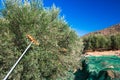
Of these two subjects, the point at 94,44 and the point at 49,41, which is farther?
the point at 94,44

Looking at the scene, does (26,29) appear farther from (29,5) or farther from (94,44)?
(94,44)

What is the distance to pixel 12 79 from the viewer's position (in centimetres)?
1902

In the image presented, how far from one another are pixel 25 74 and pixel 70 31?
7.52 metres

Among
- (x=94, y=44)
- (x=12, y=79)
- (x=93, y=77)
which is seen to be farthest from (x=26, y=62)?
(x=94, y=44)

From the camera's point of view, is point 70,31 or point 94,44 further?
point 94,44

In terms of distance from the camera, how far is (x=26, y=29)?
18.7 meters

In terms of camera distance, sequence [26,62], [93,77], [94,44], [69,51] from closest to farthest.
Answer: [26,62] → [69,51] → [93,77] → [94,44]

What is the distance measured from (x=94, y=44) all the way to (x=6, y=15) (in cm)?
6275

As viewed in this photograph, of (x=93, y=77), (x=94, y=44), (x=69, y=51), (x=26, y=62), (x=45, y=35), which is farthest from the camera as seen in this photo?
(x=94, y=44)

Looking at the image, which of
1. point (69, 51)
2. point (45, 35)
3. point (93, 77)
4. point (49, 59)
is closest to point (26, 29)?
point (45, 35)

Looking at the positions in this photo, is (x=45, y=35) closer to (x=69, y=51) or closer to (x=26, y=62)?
(x=26, y=62)

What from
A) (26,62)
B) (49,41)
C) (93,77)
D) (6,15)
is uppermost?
(6,15)

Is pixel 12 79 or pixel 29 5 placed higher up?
pixel 29 5

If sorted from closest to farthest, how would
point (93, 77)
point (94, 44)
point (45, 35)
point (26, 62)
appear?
1. point (26, 62)
2. point (45, 35)
3. point (93, 77)
4. point (94, 44)
